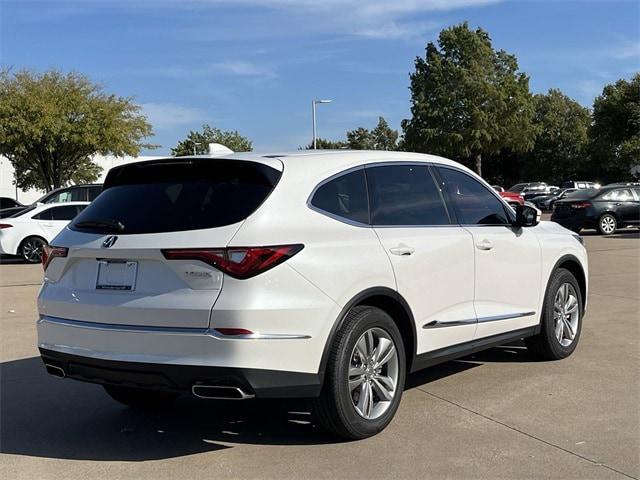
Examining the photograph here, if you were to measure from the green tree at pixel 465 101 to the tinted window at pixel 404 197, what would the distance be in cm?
5262

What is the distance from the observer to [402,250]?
459cm

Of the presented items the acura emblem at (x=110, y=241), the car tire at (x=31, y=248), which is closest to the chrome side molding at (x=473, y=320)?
the acura emblem at (x=110, y=241)

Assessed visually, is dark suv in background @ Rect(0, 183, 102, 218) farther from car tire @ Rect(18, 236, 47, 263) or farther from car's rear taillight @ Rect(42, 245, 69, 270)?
car's rear taillight @ Rect(42, 245, 69, 270)

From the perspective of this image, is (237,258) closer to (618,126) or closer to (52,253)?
(52,253)

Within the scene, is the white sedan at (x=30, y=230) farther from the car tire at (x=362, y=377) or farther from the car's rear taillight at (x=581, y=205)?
the car's rear taillight at (x=581, y=205)

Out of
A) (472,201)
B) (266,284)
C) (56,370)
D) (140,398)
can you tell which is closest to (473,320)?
(472,201)

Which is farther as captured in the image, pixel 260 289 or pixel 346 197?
pixel 346 197

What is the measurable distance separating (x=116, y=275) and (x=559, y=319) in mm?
4050

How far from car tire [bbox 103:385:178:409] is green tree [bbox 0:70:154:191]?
2719 centimetres

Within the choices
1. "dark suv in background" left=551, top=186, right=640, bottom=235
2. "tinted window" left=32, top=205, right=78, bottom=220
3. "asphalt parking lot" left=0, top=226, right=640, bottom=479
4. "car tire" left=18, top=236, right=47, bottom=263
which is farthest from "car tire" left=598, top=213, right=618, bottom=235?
"asphalt parking lot" left=0, top=226, right=640, bottom=479

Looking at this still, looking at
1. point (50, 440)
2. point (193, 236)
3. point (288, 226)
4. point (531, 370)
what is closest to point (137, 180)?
point (193, 236)

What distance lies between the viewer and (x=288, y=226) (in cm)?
396

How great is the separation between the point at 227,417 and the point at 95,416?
0.95m

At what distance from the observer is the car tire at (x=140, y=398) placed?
Answer: 510 centimetres
